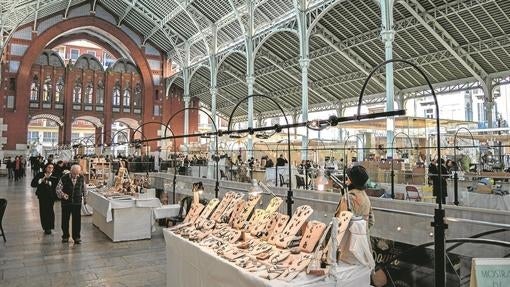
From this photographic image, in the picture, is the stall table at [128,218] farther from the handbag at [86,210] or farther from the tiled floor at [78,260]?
the handbag at [86,210]

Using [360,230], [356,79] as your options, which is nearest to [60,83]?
[356,79]

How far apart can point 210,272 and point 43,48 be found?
2740 cm

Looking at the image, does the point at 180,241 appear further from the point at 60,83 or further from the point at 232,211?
the point at 60,83

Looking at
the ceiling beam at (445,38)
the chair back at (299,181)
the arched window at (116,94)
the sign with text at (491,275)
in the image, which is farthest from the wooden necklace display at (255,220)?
the arched window at (116,94)

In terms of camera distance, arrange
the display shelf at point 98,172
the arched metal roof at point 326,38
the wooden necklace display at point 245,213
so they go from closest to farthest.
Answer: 1. the wooden necklace display at point 245,213
2. the display shelf at point 98,172
3. the arched metal roof at point 326,38

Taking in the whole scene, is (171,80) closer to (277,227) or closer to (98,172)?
(98,172)

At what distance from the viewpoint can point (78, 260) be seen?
514cm

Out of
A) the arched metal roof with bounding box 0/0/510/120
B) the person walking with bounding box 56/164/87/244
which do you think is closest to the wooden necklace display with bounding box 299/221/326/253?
the person walking with bounding box 56/164/87/244

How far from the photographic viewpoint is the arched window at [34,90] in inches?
1003

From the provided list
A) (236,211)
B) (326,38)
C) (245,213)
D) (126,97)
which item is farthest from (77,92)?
(245,213)

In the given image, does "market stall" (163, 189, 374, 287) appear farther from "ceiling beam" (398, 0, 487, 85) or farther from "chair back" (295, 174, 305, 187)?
"ceiling beam" (398, 0, 487, 85)

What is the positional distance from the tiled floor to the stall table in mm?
163

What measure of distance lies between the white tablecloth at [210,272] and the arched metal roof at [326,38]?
12611mm

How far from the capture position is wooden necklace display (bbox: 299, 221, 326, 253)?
2625mm
